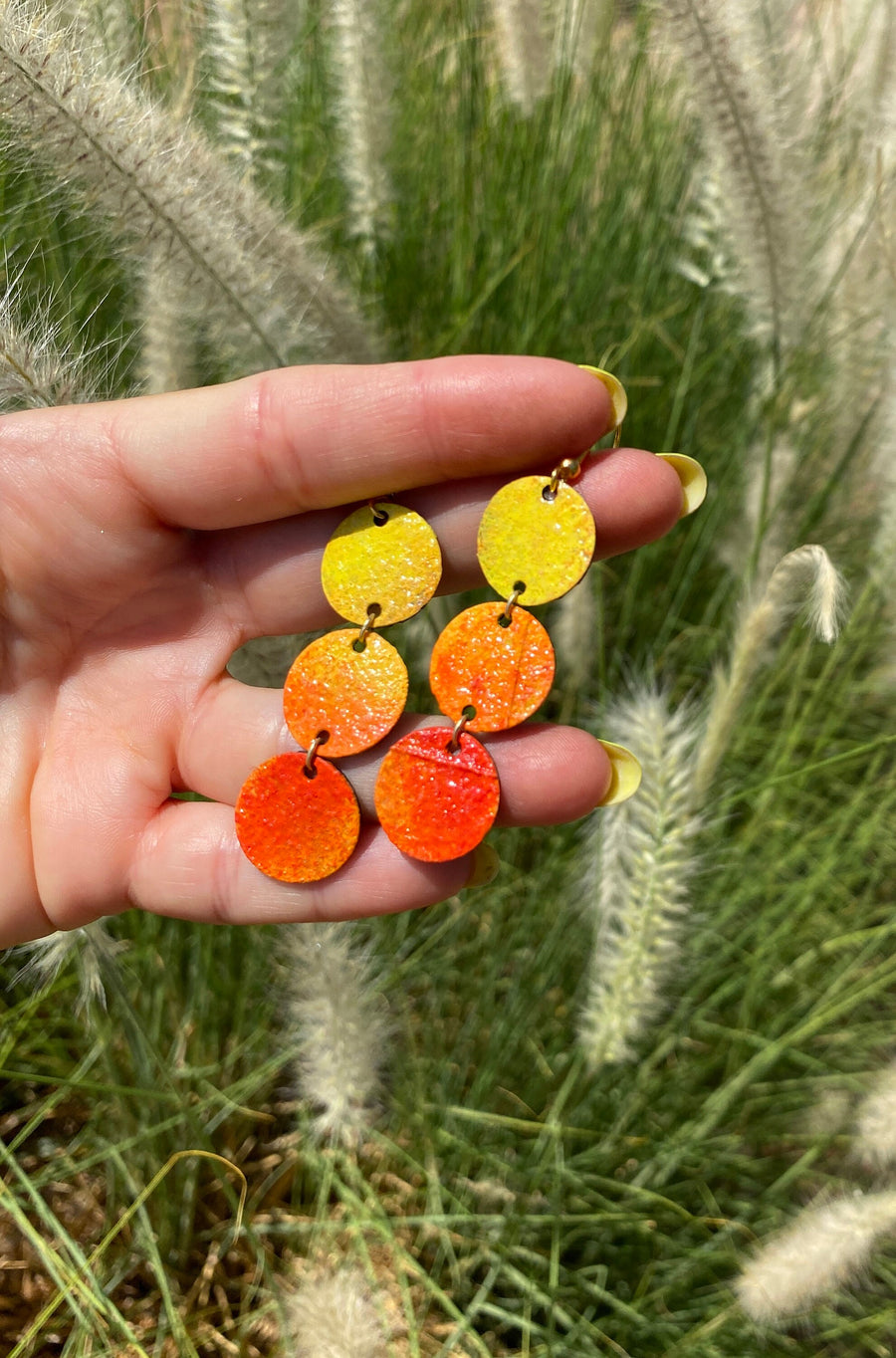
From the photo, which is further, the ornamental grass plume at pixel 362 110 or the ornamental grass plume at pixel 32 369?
the ornamental grass plume at pixel 362 110

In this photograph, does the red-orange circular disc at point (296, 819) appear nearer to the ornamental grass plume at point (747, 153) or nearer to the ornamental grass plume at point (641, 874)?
the ornamental grass plume at point (641, 874)

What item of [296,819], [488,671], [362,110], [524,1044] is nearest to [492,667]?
[488,671]

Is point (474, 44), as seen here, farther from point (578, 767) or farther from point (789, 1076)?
point (789, 1076)

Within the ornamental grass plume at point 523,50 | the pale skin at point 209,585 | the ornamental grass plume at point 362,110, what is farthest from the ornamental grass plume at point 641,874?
the ornamental grass plume at point 523,50

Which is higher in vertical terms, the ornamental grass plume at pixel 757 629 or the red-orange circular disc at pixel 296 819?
the ornamental grass plume at pixel 757 629

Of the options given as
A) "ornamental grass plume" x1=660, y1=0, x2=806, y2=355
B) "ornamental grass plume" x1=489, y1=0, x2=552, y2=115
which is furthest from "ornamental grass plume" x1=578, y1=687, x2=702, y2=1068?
"ornamental grass plume" x1=489, y1=0, x2=552, y2=115

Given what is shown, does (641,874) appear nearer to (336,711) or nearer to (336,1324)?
(336,711)
